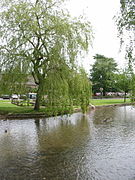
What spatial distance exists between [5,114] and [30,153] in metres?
11.2

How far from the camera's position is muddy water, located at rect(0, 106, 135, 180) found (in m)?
6.33

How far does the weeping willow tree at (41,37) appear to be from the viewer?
16.1m

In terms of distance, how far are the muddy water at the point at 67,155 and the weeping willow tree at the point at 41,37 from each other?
19.4 feet

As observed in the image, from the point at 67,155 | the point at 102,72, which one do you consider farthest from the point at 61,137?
the point at 102,72

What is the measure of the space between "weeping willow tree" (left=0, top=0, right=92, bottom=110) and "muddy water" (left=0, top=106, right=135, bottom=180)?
19.4 ft

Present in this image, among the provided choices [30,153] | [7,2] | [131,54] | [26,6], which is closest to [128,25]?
[131,54]

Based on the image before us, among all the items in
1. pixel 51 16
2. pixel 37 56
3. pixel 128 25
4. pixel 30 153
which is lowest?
pixel 30 153

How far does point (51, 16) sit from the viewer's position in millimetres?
17000

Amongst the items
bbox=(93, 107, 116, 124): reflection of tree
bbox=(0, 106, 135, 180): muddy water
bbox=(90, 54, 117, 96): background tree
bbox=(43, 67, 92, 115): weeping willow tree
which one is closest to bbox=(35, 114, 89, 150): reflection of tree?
bbox=(0, 106, 135, 180): muddy water

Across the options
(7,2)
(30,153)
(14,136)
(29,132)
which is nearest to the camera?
(30,153)

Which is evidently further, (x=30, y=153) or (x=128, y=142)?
(x=128, y=142)

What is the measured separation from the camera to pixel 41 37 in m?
17.3

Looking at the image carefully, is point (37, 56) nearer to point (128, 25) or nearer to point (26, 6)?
point (26, 6)

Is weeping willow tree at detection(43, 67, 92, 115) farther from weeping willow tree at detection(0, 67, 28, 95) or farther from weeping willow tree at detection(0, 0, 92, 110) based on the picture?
weeping willow tree at detection(0, 67, 28, 95)
